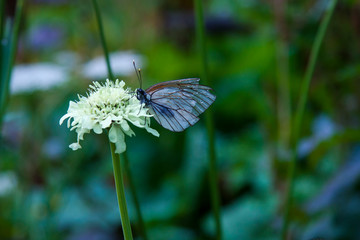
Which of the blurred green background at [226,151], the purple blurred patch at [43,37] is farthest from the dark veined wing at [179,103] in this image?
the purple blurred patch at [43,37]

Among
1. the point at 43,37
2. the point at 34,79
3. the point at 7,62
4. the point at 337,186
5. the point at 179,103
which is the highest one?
the point at 43,37

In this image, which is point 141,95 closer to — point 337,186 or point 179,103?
point 179,103

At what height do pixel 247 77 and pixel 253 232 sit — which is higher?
pixel 247 77

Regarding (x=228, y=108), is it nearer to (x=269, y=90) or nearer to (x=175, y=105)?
(x=269, y=90)

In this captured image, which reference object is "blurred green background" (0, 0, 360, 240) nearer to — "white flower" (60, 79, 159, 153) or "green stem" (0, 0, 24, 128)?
→ "green stem" (0, 0, 24, 128)

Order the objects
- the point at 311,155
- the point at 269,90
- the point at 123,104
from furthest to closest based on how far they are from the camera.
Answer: the point at 269,90 → the point at 311,155 → the point at 123,104

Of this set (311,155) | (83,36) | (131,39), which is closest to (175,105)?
(311,155)

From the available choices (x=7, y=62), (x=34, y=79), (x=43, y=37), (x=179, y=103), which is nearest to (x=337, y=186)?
(x=179, y=103)
